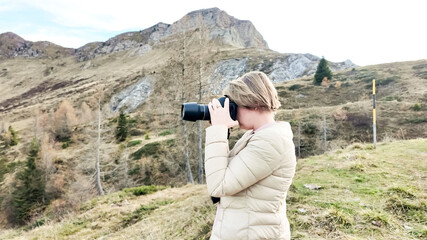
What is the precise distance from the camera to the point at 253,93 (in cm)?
118

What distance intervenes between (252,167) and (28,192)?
23.0 m

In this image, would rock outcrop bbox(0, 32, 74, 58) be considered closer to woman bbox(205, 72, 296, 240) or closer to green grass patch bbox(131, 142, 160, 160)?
green grass patch bbox(131, 142, 160, 160)

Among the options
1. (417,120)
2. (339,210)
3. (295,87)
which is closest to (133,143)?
(417,120)

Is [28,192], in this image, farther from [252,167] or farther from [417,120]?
[417,120]

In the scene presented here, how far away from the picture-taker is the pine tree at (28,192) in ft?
57.5

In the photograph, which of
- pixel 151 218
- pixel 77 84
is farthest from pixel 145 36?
pixel 151 218

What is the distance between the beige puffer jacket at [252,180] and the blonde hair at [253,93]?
129 millimetres

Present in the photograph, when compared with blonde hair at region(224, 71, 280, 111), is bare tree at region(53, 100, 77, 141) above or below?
below

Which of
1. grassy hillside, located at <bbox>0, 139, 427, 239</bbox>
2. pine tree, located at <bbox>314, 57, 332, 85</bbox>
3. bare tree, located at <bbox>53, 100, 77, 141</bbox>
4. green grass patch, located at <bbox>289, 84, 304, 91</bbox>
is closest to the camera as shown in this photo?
grassy hillside, located at <bbox>0, 139, 427, 239</bbox>

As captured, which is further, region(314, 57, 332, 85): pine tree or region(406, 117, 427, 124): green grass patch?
region(314, 57, 332, 85): pine tree

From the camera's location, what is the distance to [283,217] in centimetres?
128

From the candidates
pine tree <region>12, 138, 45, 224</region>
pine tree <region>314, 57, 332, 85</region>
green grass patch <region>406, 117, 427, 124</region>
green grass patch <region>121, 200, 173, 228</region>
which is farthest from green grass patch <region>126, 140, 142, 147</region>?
pine tree <region>314, 57, 332, 85</region>

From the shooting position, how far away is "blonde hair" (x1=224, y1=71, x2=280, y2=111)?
118 centimetres

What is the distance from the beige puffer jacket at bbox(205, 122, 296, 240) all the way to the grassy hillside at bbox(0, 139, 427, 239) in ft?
6.05
